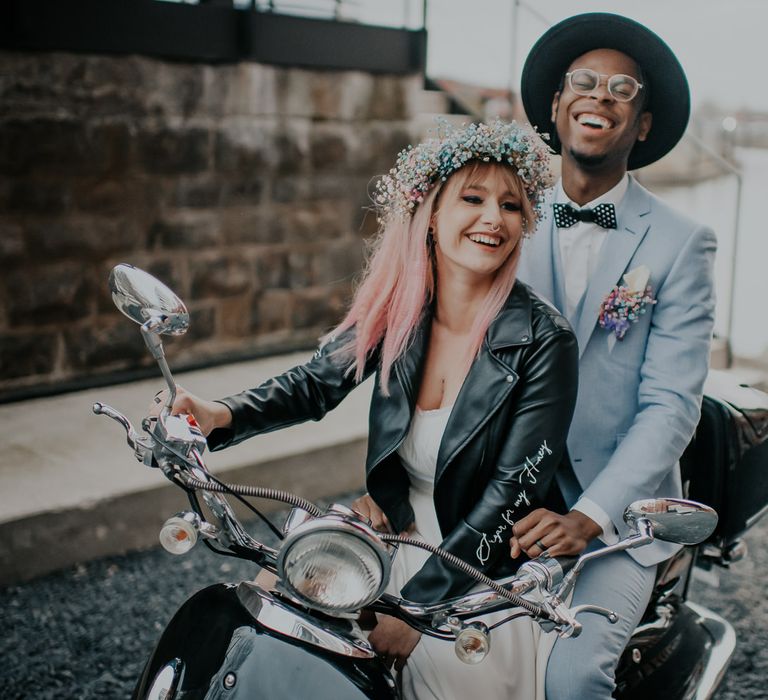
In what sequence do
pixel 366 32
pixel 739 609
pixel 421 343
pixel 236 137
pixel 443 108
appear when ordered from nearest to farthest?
pixel 421 343, pixel 739 609, pixel 236 137, pixel 366 32, pixel 443 108

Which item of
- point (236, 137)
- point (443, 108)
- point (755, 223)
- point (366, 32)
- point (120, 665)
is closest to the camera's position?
point (120, 665)

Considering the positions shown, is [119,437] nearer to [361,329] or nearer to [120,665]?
[120,665]

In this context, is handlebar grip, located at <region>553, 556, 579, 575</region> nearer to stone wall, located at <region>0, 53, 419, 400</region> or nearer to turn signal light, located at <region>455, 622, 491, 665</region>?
turn signal light, located at <region>455, 622, 491, 665</region>

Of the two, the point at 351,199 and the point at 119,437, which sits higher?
the point at 351,199

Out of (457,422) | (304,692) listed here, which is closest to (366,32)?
(457,422)

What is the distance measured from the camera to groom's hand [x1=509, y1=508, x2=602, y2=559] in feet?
6.14

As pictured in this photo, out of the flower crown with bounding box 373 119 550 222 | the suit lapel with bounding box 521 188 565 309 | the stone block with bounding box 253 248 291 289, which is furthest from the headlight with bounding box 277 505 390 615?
the stone block with bounding box 253 248 291 289

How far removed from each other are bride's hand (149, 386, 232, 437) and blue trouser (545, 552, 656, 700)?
2.90 ft

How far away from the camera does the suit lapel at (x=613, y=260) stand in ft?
7.91

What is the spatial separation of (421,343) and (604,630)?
2.51ft

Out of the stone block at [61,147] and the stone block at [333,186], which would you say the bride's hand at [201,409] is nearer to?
the stone block at [61,147]

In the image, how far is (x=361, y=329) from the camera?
87.1 inches

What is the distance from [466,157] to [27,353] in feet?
12.3

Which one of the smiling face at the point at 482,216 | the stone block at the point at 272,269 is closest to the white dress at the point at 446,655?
the smiling face at the point at 482,216
